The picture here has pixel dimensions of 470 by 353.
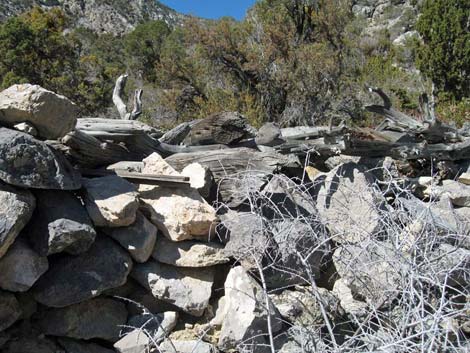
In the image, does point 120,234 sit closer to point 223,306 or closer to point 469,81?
point 223,306

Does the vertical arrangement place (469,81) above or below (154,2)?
below

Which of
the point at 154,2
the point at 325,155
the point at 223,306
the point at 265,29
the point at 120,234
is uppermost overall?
the point at 154,2

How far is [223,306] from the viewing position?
3.61m

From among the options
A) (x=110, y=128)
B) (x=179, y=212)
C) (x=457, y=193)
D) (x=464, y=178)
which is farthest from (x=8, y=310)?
(x=464, y=178)

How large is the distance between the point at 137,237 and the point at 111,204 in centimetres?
32

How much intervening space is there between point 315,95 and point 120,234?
289 inches

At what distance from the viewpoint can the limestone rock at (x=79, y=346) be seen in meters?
3.25

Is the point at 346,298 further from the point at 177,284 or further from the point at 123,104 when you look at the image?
the point at 123,104

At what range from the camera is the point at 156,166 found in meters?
3.99

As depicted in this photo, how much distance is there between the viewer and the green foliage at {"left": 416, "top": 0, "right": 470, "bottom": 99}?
38.4 feet

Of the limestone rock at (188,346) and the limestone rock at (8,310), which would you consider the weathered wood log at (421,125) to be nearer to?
the limestone rock at (188,346)

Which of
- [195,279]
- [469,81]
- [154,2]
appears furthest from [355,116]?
[154,2]

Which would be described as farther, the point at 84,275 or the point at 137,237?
the point at 137,237

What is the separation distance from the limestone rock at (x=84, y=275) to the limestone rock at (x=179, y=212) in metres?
0.38
